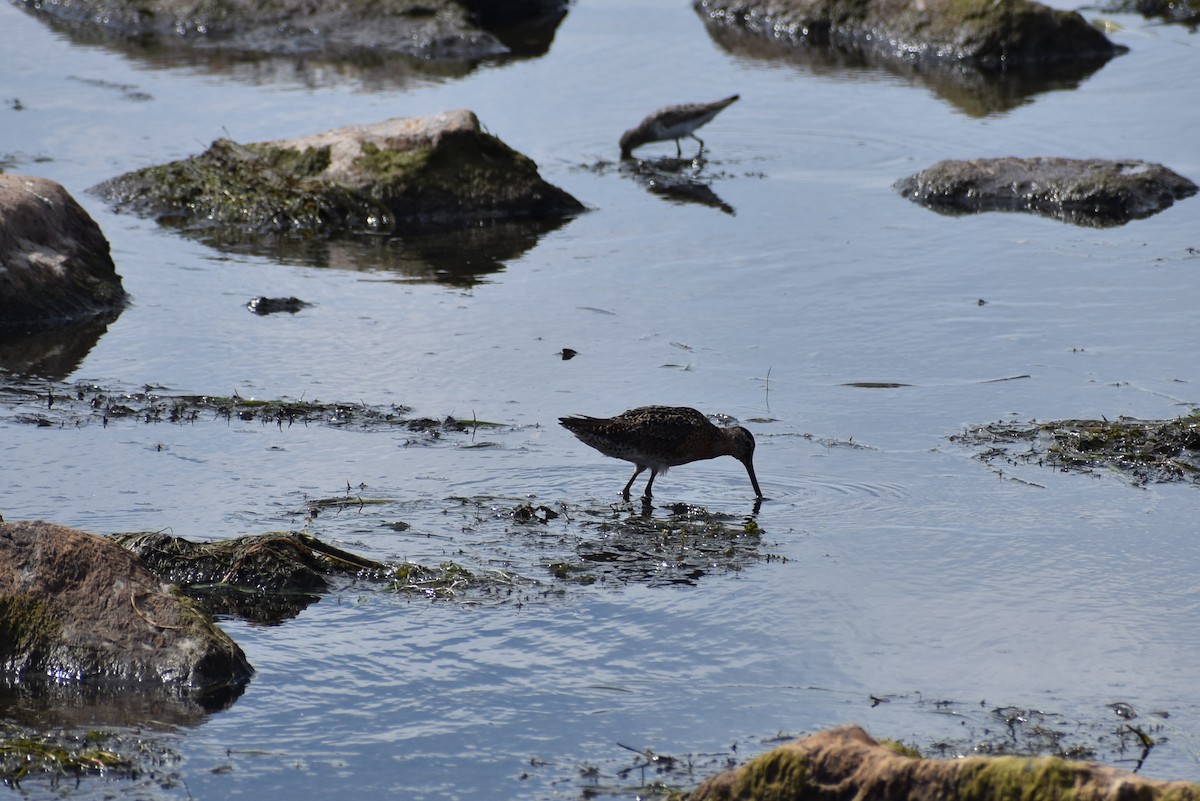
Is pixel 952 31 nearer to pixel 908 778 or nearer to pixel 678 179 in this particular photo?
pixel 678 179

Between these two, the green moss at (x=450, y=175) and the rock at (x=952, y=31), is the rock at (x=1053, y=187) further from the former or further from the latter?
the rock at (x=952, y=31)

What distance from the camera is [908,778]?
453cm

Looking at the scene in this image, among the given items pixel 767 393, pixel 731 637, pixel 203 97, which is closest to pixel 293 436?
pixel 767 393

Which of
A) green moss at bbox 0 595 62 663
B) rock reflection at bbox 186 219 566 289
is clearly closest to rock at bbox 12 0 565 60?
rock reflection at bbox 186 219 566 289

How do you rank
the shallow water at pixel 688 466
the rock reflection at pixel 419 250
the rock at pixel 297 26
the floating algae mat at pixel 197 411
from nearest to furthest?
the shallow water at pixel 688 466
the floating algae mat at pixel 197 411
the rock reflection at pixel 419 250
the rock at pixel 297 26

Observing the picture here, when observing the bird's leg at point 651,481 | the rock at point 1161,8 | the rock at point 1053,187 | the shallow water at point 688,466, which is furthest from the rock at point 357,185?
the rock at point 1161,8

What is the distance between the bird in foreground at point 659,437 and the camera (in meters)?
8.67

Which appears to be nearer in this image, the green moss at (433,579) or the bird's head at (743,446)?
the green moss at (433,579)

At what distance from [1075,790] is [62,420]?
703cm

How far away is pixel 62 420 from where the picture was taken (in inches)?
382

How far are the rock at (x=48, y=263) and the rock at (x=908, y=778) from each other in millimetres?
8492

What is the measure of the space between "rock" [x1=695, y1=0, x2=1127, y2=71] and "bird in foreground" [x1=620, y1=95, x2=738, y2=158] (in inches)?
231

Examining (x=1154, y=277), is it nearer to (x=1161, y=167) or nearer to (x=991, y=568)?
(x=1161, y=167)

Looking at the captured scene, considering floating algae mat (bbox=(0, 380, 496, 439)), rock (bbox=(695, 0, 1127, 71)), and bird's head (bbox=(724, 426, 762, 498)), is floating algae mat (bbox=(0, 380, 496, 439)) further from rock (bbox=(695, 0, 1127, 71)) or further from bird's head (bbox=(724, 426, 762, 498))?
rock (bbox=(695, 0, 1127, 71))
